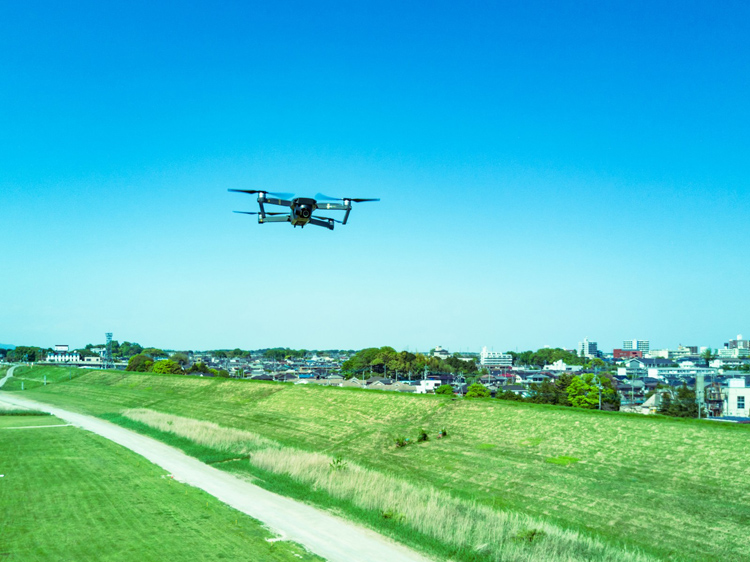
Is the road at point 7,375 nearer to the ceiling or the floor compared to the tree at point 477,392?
nearer to the floor

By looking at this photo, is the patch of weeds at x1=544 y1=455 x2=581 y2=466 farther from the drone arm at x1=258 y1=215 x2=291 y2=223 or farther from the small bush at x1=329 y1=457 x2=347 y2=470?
the drone arm at x1=258 y1=215 x2=291 y2=223

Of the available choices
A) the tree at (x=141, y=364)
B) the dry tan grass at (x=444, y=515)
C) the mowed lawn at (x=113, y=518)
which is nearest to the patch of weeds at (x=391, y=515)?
the dry tan grass at (x=444, y=515)

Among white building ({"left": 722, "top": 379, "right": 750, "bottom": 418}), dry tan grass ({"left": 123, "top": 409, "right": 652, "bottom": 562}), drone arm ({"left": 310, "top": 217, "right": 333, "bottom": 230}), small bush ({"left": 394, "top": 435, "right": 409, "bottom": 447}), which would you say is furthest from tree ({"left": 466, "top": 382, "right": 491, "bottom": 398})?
drone arm ({"left": 310, "top": 217, "right": 333, "bottom": 230})

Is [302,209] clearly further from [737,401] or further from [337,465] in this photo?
[737,401]

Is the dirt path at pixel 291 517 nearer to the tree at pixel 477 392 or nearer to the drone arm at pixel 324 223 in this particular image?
the drone arm at pixel 324 223

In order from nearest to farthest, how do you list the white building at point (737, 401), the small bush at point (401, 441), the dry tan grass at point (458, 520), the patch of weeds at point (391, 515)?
the dry tan grass at point (458, 520)
the patch of weeds at point (391, 515)
the small bush at point (401, 441)
the white building at point (737, 401)

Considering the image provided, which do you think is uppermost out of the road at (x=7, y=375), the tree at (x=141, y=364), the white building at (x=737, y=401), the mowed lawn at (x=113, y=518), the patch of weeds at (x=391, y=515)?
the white building at (x=737, y=401)

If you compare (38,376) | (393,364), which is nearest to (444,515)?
(393,364)
